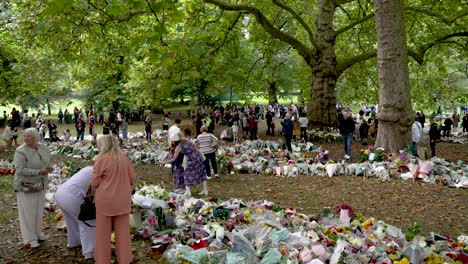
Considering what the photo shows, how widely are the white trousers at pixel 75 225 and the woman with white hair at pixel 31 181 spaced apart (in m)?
0.60

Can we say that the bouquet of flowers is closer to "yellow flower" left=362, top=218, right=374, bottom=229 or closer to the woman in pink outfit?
the woman in pink outfit

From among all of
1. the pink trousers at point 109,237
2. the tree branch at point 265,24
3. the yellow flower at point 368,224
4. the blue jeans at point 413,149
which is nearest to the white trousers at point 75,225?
the pink trousers at point 109,237

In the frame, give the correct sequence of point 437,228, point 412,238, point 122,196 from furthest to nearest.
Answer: point 437,228
point 412,238
point 122,196

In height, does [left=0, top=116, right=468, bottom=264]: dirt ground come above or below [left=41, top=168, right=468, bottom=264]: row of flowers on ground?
below

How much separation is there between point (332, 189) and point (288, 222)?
3.76m

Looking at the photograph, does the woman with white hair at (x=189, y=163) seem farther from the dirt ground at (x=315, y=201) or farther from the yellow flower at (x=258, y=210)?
the yellow flower at (x=258, y=210)

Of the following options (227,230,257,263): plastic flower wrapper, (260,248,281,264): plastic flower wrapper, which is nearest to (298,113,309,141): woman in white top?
(227,230,257,263): plastic flower wrapper

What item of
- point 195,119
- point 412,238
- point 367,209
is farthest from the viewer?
point 195,119

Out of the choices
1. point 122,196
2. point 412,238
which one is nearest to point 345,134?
point 412,238

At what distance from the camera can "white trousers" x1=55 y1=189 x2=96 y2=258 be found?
503cm

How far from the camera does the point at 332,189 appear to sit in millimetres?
9938

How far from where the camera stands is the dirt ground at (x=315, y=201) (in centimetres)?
575

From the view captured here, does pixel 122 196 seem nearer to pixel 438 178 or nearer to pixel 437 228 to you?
pixel 437 228

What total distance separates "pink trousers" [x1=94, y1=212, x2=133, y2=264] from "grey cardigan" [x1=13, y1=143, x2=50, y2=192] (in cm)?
147
